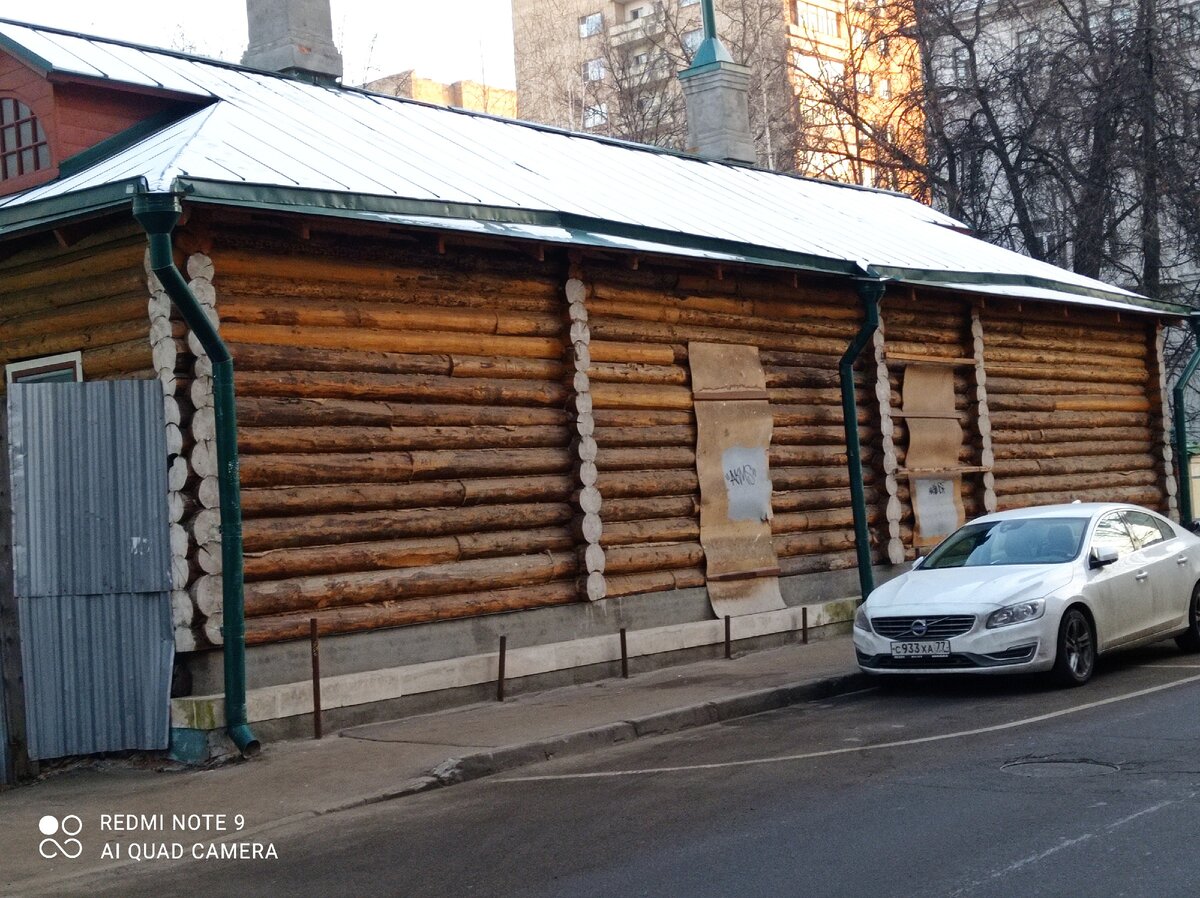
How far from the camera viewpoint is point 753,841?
275 inches

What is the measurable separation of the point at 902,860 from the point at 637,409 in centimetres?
825

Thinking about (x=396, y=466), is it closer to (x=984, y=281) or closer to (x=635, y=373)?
(x=635, y=373)

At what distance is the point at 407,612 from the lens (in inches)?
463

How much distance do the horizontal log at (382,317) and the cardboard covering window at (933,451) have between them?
241 inches

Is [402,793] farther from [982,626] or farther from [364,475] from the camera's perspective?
[982,626]

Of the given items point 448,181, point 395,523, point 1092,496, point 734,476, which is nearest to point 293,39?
point 448,181

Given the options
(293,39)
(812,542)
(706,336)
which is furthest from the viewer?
(812,542)

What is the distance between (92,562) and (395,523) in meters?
2.40

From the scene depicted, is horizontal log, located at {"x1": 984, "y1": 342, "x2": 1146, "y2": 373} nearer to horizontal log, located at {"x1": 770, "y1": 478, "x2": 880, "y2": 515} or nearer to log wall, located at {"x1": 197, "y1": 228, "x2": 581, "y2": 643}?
horizontal log, located at {"x1": 770, "y1": 478, "x2": 880, "y2": 515}

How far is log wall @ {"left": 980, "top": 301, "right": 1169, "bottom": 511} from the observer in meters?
19.7

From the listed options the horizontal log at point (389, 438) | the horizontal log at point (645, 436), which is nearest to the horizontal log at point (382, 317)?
the horizontal log at point (389, 438)

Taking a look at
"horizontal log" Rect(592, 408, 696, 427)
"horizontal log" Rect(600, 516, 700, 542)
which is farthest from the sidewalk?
"horizontal log" Rect(592, 408, 696, 427)

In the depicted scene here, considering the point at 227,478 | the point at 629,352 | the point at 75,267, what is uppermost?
the point at 75,267

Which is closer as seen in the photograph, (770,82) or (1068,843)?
(1068,843)
